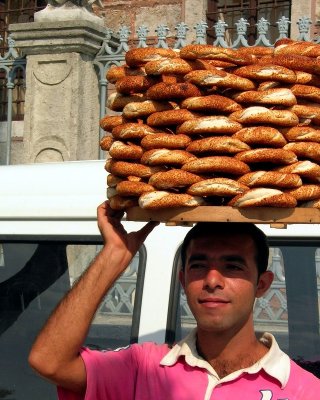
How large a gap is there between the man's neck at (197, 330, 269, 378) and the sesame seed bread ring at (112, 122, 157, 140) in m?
0.54

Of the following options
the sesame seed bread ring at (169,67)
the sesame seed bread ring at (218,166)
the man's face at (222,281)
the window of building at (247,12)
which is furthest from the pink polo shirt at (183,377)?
the window of building at (247,12)

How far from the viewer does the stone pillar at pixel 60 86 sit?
30.9 ft

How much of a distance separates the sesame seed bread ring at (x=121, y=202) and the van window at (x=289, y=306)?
907 mm

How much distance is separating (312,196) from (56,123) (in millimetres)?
7342

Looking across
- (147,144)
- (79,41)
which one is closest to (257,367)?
(147,144)

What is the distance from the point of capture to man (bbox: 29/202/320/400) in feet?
8.55

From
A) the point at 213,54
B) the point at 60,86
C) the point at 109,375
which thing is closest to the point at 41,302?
the point at 109,375

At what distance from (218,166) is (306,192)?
217 mm

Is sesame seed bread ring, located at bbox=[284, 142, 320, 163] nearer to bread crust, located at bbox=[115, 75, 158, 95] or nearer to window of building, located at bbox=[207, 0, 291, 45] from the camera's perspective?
bread crust, located at bbox=[115, 75, 158, 95]

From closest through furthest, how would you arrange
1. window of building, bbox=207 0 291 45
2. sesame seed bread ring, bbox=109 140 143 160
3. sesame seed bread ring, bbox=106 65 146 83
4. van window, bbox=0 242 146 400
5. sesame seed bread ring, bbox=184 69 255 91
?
sesame seed bread ring, bbox=184 69 255 91, sesame seed bread ring, bbox=109 140 143 160, sesame seed bread ring, bbox=106 65 146 83, van window, bbox=0 242 146 400, window of building, bbox=207 0 291 45

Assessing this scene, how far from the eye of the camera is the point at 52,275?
3.84 m

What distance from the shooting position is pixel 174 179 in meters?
2.51

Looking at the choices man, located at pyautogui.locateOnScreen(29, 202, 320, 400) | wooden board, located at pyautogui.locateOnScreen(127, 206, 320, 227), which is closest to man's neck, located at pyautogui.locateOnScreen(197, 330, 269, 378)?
man, located at pyautogui.locateOnScreen(29, 202, 320, 400)

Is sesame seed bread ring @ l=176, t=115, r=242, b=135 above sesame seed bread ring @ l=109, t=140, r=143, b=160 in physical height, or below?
above
